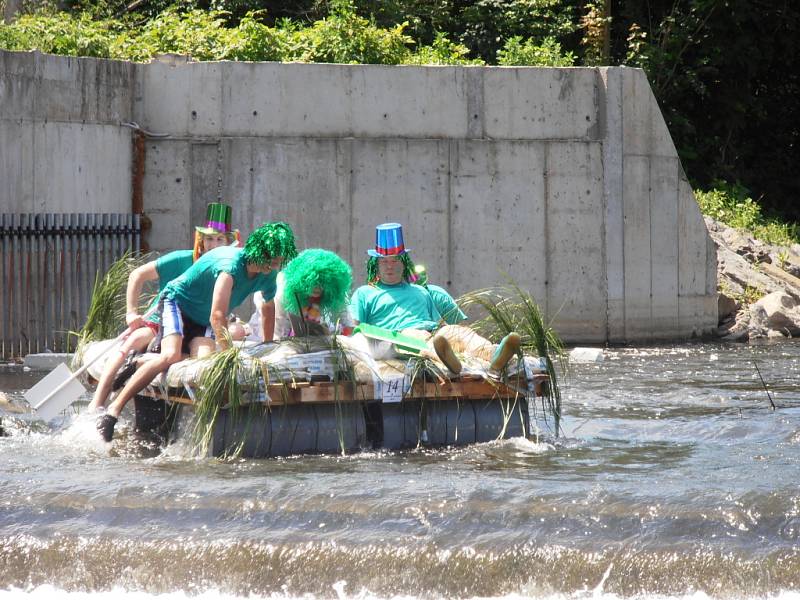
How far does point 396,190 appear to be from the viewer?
1656cm

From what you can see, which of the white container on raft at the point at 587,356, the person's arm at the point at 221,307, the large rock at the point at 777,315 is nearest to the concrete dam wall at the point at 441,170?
the large rock at the point at 777,315

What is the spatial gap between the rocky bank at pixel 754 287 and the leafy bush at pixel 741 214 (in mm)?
497

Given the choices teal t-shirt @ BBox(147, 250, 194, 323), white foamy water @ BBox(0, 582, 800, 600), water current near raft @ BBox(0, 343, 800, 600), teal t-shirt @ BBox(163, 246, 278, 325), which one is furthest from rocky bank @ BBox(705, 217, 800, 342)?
white foamy water @ BBox(0, 582, 800, 600)

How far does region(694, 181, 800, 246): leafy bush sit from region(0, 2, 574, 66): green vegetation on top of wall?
171 inches

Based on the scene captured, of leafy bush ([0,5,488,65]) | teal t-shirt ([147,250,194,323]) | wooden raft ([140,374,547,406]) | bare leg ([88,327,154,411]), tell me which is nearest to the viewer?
wooden raft ([140,374,547,406])

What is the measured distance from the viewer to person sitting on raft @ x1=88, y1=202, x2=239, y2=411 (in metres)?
9.02

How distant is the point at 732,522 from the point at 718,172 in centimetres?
1775

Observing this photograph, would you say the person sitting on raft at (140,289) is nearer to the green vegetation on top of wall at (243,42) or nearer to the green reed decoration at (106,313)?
the green reed decoration at (106,313)

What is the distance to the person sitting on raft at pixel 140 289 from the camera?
29.6 ft

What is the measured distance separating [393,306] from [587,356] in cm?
624

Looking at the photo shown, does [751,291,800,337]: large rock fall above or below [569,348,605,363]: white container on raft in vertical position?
above

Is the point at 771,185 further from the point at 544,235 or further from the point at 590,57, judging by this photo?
the point at 544,235

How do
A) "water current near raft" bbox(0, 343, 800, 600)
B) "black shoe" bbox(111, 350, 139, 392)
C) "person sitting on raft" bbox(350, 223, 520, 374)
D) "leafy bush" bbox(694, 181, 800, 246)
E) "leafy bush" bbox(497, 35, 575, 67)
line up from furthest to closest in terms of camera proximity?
"leafy bush" bbox(694, 181, 800, 246) → "leafy bush" bbox(497, 35, 575, 67) → "black shoe" bbox(111, 350, 139, 392) → "person sitting on raft" bbox(350, 223, 520, 374) → "water current near raft" bbox(0, 343, 800, 600)

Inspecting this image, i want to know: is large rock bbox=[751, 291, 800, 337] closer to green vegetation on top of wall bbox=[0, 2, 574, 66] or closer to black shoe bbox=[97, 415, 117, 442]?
green vegetation on top of wall bbox=[0, 2, 574, 66]
